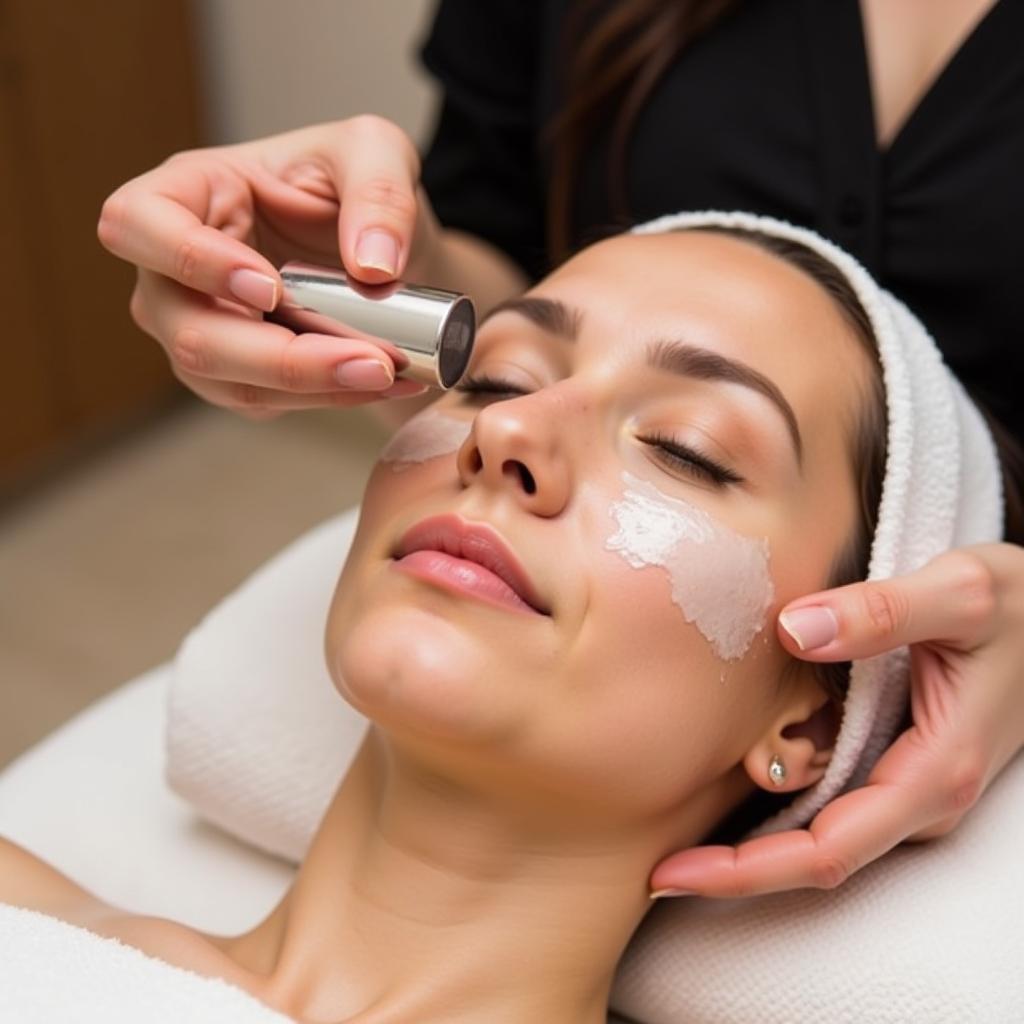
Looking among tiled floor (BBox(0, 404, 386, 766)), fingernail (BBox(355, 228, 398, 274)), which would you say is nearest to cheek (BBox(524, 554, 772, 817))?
fingernail (BBox(355, 228, 398, 274))

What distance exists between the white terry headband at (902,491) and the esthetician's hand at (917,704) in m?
0.05

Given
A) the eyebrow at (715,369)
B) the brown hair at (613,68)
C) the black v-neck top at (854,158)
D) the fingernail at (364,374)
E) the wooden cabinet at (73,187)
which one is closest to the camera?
the fingernail at (364,374)

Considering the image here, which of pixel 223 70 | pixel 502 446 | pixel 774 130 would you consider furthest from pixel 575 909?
pixel 223 70

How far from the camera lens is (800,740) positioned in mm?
1037

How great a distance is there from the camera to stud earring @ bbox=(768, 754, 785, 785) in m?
1.01

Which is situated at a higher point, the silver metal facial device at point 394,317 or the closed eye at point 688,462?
the silver metal facial device at point 394,317

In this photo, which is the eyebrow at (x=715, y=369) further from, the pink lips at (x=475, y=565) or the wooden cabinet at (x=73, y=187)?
the wooden cabinet at (x=73, y=187)

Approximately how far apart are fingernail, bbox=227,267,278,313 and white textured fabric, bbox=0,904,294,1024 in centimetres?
44

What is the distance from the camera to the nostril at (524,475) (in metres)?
0.92

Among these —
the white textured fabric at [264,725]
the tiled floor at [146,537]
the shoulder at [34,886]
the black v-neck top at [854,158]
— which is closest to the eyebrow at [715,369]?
the black v-neck top at [854,158]

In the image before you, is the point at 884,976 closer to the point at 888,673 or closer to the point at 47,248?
the point at 888,673

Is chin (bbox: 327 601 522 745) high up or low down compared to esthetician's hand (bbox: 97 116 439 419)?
down

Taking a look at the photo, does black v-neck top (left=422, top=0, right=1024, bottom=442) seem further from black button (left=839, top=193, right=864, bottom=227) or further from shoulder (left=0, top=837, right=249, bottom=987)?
shoulder (left=0, top=837, right=249, bottom=987)

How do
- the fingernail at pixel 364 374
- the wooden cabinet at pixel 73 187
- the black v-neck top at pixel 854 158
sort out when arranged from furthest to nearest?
the wooden cabinet at pixel 73 187 → the black v-neck top at pixel 854 158 → the fingernail at pixel 364 374
